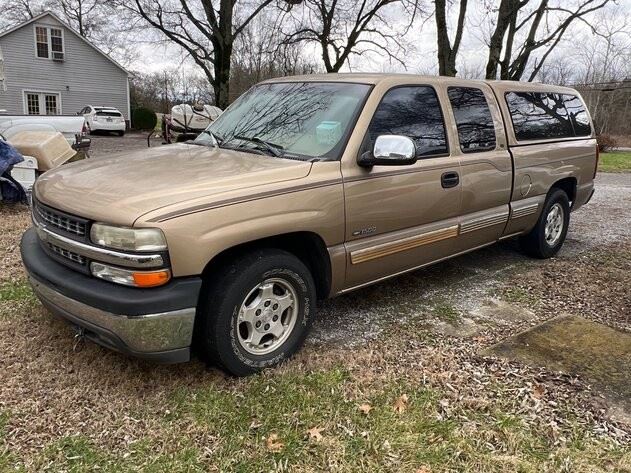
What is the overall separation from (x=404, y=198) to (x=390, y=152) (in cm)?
51

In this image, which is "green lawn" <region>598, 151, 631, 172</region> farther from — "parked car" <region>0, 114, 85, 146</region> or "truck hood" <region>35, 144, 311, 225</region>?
"truck hood" <region>35, 144, 311, 225</region>

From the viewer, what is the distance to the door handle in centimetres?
408

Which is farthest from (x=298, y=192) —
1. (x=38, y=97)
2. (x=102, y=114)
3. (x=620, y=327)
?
(x=38, y=97)

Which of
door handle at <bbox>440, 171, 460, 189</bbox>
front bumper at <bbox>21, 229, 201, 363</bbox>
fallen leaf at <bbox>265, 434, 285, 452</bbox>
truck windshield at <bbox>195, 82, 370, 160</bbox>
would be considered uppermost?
truck windshield at <bbox>195, 82, 370, 160</bbox>

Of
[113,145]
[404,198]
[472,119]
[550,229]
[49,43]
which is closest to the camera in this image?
[404,198]

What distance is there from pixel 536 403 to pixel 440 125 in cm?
220

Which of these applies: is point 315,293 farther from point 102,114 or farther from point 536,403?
point 102,114

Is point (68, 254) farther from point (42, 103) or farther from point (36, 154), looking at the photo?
point (42, 103)

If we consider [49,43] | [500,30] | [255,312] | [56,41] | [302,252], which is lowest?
[255,312]

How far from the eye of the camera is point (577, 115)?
599 centimetres

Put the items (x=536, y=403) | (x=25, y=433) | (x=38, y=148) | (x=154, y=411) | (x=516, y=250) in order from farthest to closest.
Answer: (x=38, y=148), (x=516, y=250), (x=536, y=403), (x=154, y=411), (x=25, y=433)

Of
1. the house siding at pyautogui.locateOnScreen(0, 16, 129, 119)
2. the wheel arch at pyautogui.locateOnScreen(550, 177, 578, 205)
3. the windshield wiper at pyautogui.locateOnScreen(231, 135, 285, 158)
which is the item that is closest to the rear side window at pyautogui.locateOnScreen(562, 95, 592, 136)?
the wheel arch at pyautogui.locateOnScreen(550, 177, 578, 205)

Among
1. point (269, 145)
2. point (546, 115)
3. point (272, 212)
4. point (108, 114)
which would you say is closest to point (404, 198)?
point (269, 145)

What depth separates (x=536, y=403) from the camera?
9.86 feet
